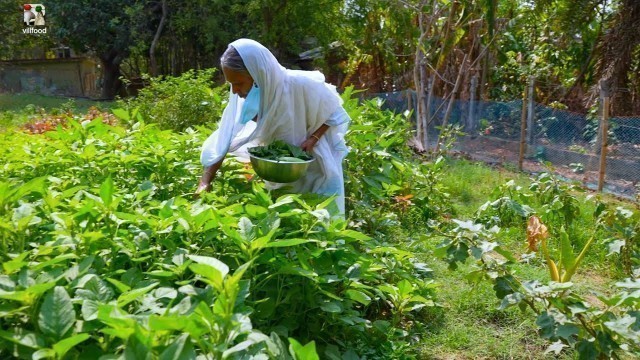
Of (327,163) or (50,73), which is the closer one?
(327,163)

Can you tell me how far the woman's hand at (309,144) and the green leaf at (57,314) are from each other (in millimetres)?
1860

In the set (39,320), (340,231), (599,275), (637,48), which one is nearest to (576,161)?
(637,48)

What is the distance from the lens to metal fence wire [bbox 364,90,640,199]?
7.54m

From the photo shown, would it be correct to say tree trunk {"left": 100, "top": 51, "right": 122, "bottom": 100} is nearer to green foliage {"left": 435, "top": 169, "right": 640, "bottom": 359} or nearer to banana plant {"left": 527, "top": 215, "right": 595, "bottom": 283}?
banana plant {"left": 527, "top": 215, "right": 595, "bottom": 283}

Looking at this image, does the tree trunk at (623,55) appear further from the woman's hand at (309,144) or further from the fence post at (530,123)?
the woman's hand at (309,144)

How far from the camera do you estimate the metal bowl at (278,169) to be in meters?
2.67

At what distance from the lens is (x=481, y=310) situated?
10.5ft

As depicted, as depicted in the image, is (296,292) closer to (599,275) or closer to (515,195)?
(599,275)

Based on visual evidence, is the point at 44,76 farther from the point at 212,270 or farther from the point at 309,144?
the point at 212,270

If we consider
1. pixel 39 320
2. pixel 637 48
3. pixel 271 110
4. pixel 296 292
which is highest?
pixel 637 48

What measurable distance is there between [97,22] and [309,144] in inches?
618

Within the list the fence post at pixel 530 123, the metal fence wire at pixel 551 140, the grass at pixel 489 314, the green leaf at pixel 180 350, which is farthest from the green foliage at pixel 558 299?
the fence post at pixel 530 123

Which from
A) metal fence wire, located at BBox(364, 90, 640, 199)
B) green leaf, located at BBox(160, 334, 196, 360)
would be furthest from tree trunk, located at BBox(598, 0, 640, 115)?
green leaf, located at BBox(160, 334, 196, 360)

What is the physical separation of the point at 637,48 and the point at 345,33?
8.11 meters
